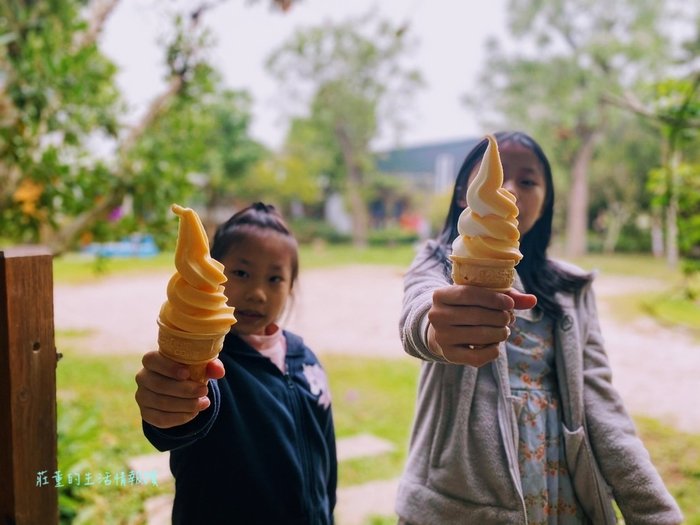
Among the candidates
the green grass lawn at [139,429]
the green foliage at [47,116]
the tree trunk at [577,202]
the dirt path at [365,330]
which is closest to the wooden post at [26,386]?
the green grass lawn at [139,429]

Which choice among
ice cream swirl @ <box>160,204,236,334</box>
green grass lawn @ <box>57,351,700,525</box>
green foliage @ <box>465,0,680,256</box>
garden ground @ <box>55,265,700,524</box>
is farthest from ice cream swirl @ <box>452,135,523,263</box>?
green foliage @ <box>465,0,680,256</box>

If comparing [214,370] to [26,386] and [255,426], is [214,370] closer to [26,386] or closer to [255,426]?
[255,426]

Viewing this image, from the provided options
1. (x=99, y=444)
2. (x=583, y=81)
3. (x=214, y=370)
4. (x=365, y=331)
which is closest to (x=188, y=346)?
(x=214, y=370)

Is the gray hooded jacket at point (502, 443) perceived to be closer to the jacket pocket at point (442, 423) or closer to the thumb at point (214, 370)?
the jacket pocket at point (442, 423)

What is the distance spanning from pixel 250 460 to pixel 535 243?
29.8 inches

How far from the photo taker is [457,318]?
2.68 ft

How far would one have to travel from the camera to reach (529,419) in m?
1.16

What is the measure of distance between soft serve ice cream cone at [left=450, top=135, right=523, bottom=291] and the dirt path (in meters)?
2.31

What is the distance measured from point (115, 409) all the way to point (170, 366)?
3.70m

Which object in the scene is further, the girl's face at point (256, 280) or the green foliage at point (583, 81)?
the green foliage at point (583, 81)

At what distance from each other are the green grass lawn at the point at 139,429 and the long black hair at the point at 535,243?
1.74 meters

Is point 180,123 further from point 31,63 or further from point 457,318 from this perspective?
point 457,318

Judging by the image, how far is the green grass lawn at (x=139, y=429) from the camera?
2.72m

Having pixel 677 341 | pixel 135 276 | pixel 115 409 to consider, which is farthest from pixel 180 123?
pixel 135 276
